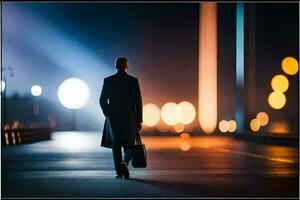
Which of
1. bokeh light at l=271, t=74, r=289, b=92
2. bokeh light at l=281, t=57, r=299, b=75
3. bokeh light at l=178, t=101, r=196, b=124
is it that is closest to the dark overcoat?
bokeh light at l=271, t=74, r=289, b=92

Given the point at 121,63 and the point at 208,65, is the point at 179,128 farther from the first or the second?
the point at 121,63

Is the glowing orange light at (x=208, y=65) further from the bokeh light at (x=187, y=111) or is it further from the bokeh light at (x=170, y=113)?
the bokeh light at (x=170, y=113)

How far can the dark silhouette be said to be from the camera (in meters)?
11.6

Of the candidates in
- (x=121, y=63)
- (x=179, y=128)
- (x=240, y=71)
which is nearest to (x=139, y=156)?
(x=121, y=63)

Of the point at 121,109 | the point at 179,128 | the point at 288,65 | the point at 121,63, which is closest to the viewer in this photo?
the point at 121,109

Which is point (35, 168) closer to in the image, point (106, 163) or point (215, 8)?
point (106, 163)

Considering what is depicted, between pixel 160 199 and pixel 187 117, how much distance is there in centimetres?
5304

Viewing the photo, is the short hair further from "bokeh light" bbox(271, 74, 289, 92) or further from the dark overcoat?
"bokeh light" bbox(271, 74, 289, 92)

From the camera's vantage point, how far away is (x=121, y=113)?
38.3 feet

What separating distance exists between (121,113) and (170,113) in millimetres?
57007

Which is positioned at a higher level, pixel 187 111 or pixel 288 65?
pixel 288 65

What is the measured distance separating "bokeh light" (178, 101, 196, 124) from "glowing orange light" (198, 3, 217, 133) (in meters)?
7.20

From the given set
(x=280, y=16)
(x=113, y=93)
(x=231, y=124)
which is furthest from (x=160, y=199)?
(x=231, y=124)

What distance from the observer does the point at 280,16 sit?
45.9 m
